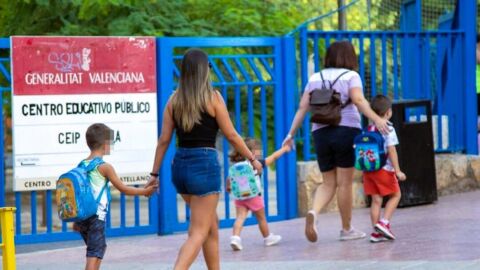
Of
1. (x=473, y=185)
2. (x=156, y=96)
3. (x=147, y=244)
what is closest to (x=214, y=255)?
(x=147, y=244)

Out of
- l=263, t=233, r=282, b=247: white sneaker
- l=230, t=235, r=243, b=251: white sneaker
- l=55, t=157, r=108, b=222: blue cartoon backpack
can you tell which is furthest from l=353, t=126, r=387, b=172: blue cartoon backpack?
l=55, t=157, r=108, b=222: blue cartoon backpack

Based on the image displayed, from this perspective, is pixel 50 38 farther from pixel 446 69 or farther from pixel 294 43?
pixel 446 69

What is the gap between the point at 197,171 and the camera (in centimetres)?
721

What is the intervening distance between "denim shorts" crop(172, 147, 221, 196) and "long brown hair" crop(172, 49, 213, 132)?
0.57ft

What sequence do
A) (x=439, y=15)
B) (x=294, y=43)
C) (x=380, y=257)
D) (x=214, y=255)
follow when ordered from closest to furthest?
(x=214, y=255) → (x=380, y=257) → (x=294, y=43) → (x=439, y=15)

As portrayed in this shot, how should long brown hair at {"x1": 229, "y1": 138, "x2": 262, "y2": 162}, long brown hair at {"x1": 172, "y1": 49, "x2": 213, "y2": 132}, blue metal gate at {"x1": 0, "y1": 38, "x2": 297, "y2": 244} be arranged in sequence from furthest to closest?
blue metal gate at {"x1": 0, "y1": 38, "x2": 297, "y2": 244} → long brown hair at {"x1": 229, "y1": 138, "x2": 262, "y2": 162} → long brown hair at {"x1": 172, "y1": 49, "x2": 213, "y2": 132}

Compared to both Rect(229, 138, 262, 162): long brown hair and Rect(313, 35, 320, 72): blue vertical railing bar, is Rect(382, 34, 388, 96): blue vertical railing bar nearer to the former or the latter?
Rect(313, 35, 320, 72): blue vertical railing bar

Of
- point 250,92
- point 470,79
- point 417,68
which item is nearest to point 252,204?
point 250,92

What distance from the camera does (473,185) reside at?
13414 millimetres

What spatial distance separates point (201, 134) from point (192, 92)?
0.94ft

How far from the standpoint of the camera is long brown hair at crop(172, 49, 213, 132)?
720 cm

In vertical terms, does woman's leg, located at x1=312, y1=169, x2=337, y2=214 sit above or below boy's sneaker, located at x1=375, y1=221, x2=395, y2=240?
above

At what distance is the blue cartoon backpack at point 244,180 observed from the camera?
9422mm

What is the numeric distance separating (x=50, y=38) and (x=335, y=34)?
3351 mm
